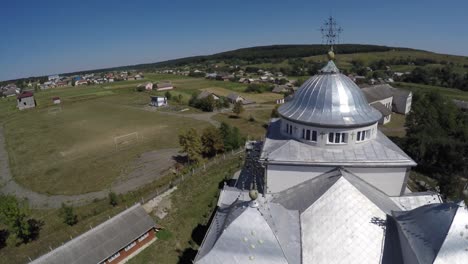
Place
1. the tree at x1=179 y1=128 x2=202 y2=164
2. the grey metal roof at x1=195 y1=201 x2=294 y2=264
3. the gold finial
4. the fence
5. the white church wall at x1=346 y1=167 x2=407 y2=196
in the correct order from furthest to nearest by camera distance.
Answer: the tree at x1=179 y1=128 x2=202 y2=164
the fence
the white church wall at x1=346 y1=167 x2=407 y2=196
the gold finial
the grey metal roof at x1=195 y1=201 x2=294 y2=264

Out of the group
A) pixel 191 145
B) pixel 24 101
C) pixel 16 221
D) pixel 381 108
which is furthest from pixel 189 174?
pixel 24 101

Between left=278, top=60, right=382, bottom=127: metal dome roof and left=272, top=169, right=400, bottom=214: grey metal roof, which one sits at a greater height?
left=278, top=60, right=382, bottom=127: metal dome roof

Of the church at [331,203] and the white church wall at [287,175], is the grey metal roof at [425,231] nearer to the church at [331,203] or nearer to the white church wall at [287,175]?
the church at [331,203]

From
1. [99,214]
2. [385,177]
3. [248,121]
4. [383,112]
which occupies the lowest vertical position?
[99,214]

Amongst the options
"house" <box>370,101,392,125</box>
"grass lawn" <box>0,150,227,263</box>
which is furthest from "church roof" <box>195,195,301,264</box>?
"house" <box>370,101,392,125</box>

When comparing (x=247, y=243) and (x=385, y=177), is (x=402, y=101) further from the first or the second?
(x=247, y=243)

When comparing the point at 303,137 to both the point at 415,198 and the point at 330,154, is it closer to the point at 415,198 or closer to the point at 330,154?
the point at 330,154

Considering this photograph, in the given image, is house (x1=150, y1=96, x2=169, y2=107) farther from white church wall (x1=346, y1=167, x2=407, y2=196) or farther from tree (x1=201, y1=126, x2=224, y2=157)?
white church wall (x1=346, y1=167, x2=407, y2=196)
